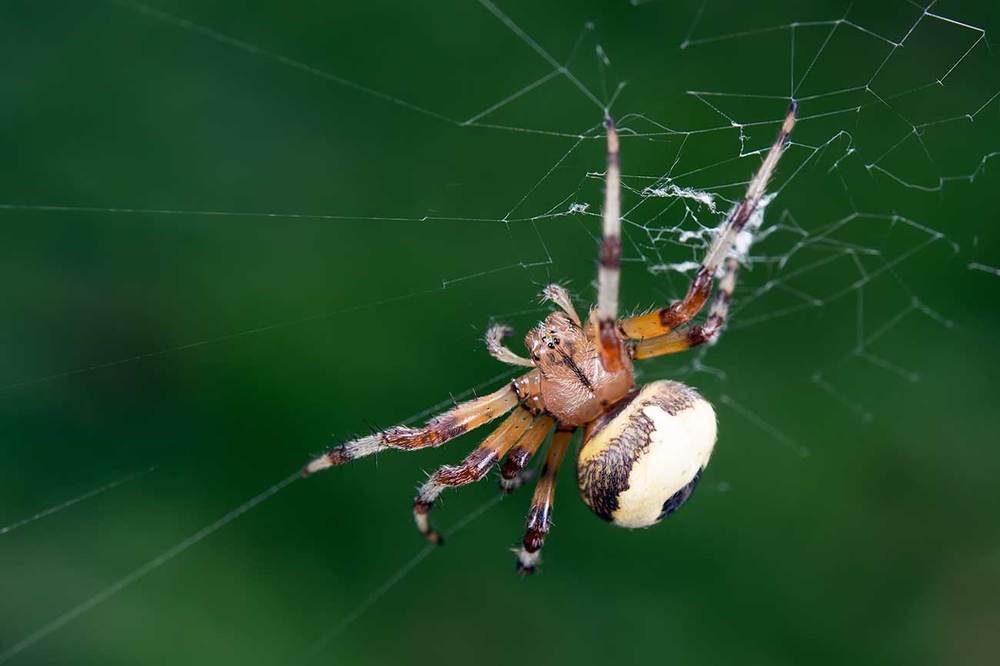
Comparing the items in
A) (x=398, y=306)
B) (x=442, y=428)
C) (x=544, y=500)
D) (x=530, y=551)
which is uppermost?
(x=398, y=306)

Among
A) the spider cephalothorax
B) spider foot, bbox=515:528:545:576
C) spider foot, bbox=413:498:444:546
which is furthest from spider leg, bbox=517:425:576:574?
spider foot, bbox=413:498:444:546

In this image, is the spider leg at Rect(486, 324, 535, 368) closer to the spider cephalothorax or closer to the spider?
the spider

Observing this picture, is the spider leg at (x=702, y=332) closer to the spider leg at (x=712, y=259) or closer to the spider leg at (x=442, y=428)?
the spider leg at (x=712, y=259)

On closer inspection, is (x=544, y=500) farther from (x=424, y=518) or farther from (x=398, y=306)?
(x=398, y=306)

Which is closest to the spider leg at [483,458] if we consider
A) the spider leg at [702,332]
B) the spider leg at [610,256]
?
the spider leg at [702,332]

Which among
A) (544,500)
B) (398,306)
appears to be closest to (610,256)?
(544,500)

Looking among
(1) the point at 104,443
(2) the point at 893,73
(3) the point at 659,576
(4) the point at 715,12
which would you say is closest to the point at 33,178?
(1) the point at 104,443
